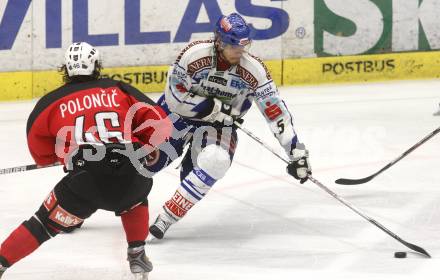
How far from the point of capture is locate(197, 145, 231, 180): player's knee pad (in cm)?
589

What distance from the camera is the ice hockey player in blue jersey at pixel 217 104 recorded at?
5926 millimetres

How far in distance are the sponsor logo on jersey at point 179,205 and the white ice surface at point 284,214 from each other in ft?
0.52

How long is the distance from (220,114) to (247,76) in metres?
0.24

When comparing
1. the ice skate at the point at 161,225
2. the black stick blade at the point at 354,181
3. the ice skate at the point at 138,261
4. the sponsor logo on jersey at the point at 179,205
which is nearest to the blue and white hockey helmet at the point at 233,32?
the sponsor logo on jersey at the point at 179,205

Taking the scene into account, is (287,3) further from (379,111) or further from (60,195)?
(60,195)

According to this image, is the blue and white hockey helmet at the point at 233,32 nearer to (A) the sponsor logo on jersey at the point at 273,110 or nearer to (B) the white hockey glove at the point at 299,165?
(A) the sponsor logo on jersey at the point at 273,110

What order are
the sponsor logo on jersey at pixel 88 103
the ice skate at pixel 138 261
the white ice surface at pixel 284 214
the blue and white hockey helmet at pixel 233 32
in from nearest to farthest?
the sponsor logo on jersey at pixel 88 103, the ice skate at pixel 138 261, the white ice surface at pixel 284 214, the blue and white hockey helmet at pixel 233 32

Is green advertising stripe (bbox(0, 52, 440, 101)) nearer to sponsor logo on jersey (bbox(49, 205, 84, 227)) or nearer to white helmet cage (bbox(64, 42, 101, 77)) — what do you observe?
white helmet cage (bbox(64, 42, 101, 77))

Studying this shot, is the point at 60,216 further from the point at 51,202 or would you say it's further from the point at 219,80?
the point at 219,80

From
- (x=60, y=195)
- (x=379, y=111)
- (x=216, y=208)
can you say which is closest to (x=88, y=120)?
(x=60, y=195)

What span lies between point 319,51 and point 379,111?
116 cm

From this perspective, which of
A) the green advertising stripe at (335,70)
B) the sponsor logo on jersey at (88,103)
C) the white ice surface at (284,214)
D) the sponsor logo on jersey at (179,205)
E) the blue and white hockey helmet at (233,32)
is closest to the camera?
the sponsor logo on jersey at (88,103)

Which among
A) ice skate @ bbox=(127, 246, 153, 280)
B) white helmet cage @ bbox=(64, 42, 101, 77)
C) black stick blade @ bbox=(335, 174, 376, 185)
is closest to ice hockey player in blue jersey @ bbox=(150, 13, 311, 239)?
ice skate @ bbox=(127, 246, 153, 280)

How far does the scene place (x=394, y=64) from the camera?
1050 centimetres
